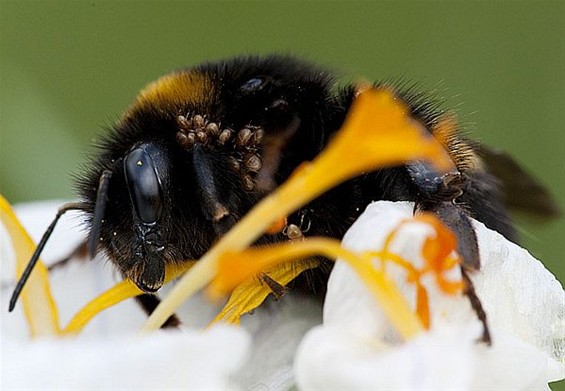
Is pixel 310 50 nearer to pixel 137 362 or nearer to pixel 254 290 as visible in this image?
pixel 254 290

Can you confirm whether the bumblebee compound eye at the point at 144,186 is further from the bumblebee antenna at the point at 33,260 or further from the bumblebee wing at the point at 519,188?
the bumblebee wing at the point at 519,188

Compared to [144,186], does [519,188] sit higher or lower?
lower

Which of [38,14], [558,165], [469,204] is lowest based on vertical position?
[558,165]

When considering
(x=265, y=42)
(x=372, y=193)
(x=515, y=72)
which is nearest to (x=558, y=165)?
(x=515, y=72)

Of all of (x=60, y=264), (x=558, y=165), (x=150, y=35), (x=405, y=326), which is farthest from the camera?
(x=150, y=35)

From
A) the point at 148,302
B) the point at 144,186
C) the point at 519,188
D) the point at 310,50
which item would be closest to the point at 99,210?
the point at 144,186

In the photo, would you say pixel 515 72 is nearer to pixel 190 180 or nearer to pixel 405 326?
pixel 190 180
